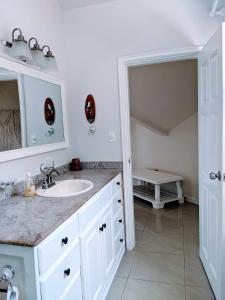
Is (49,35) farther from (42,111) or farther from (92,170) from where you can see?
(92,170)

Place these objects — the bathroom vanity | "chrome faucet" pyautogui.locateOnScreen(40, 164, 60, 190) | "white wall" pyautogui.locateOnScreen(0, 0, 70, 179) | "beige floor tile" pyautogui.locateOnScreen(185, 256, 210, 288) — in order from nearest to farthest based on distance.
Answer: the bathroom vanity → "white wall" pyautogui.locateOnScreen(0, 0, 70, 179) → "chrome faucet" pyautogui.locateOnScreen(40, 164, 60, 190) → "beige floor tile" pyautogui.locateOnScreen(185, 256, 210, 288)

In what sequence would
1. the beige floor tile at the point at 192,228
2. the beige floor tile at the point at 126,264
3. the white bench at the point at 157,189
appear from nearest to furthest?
the beige floor tile at the point at 126,264 < the beige floor tile at the point at 192,228 < the white bench at the point at 157,189

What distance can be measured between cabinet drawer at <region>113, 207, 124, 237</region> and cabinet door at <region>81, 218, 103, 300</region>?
1.36ft

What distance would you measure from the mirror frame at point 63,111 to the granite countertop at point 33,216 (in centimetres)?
30

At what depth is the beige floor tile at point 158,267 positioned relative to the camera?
190cm

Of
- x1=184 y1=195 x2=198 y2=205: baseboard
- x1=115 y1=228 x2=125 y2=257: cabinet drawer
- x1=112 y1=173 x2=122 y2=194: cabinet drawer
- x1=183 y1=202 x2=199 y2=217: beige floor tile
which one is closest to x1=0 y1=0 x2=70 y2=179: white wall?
x1=112 y1=173 x2=122 y2=194: cabinet drawer

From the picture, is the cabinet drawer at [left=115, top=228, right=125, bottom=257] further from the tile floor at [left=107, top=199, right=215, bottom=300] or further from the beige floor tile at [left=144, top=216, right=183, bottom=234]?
the beige floor tile at [left=144, top=216, right=183, bottom=234]

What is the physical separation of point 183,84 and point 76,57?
1.59m

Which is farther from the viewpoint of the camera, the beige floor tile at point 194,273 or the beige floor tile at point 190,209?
the beige floor tile at point 190,209

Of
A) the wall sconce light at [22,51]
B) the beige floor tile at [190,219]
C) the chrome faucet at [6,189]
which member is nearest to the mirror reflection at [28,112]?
the wall sconce light at [22,51]

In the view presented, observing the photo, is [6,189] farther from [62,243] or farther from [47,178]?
[62,243]

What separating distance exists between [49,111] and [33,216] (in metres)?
1.14

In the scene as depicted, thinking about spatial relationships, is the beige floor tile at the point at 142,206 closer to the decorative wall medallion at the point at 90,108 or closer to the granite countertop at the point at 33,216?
the decorative wall medallion at the point at 90,108

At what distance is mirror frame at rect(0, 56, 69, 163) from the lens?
4.87 ft
